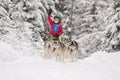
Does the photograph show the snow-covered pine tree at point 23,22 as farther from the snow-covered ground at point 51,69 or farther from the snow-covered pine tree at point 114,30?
the snow-covered pine tree at point 114,30

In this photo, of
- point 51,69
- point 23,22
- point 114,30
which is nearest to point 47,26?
point 23,22

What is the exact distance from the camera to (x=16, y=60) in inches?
497

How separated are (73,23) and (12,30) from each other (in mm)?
14954

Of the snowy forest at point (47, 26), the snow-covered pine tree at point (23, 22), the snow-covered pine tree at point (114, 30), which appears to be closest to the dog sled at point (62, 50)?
the snowy forest at point (47, 26)

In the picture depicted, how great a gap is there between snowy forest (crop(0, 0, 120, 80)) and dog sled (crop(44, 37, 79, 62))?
1.30m

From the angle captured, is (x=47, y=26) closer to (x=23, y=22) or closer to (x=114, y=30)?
(x=23, y=22)

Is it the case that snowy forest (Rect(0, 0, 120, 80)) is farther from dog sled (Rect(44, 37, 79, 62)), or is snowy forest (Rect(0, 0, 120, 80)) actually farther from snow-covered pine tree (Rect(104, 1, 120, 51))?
dog sled (Rect(44, 37, 79, 62))

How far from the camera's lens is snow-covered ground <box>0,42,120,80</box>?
9.80m


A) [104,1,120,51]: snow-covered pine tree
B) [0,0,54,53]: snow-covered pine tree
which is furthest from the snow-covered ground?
[104,1,120,51]: snow-covered pine tree

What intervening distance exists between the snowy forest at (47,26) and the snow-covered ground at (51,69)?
120 mm

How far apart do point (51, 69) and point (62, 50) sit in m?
2.78

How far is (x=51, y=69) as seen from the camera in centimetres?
1088

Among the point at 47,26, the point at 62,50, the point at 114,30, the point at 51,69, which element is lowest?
the point at 47,26

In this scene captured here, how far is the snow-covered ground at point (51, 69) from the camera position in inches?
386
